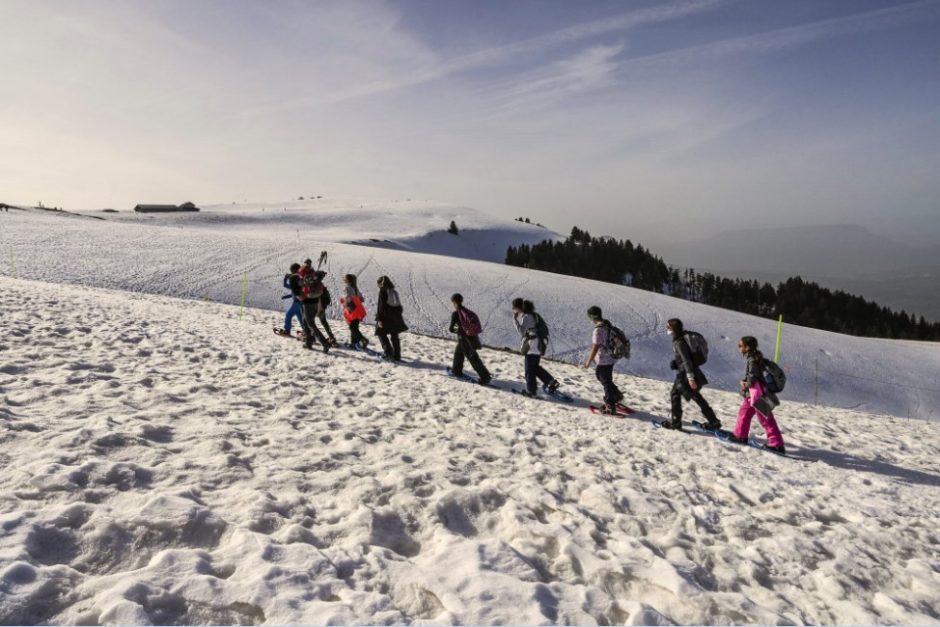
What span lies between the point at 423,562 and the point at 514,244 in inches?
4808

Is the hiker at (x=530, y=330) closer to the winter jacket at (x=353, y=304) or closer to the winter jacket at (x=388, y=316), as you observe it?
the winter jacket at (x=388, y=316)

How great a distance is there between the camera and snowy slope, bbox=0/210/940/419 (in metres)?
22.6

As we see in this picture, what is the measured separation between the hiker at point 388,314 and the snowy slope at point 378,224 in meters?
59.1

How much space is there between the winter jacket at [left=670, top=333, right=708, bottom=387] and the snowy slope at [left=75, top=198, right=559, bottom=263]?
213 feet

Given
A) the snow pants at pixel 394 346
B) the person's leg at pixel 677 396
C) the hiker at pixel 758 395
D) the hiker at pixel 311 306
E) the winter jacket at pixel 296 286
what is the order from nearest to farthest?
the hiker at pixel 758 395 → the person's leg at pixel 677 396 → the hiker at pixel 311 306 → the winter jacket at pixel 296 286 → the snow pants at pixel 394 346

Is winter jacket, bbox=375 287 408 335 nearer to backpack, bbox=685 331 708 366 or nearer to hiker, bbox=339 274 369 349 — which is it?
hiker, bbox=339 274 369 349

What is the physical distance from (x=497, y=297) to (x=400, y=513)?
78.5ft

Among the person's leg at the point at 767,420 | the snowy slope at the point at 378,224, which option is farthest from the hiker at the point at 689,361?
the snowy slope at the point at 378,224

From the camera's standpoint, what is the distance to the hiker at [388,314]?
42.1ft

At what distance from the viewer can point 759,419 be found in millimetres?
8562

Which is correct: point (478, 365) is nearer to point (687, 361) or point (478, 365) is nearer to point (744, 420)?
point (687, 361)

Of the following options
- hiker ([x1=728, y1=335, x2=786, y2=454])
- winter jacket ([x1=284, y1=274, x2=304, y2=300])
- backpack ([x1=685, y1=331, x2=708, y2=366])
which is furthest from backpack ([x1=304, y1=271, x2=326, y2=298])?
hiker ([x1=728, y1=335, x2=786, y2=454])

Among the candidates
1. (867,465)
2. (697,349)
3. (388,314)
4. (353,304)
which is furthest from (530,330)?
(867,465)

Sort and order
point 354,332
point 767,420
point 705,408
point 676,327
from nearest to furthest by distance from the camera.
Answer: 1. point 767,420
2. point 676,327
3. point 705,408
4. point 354,332
